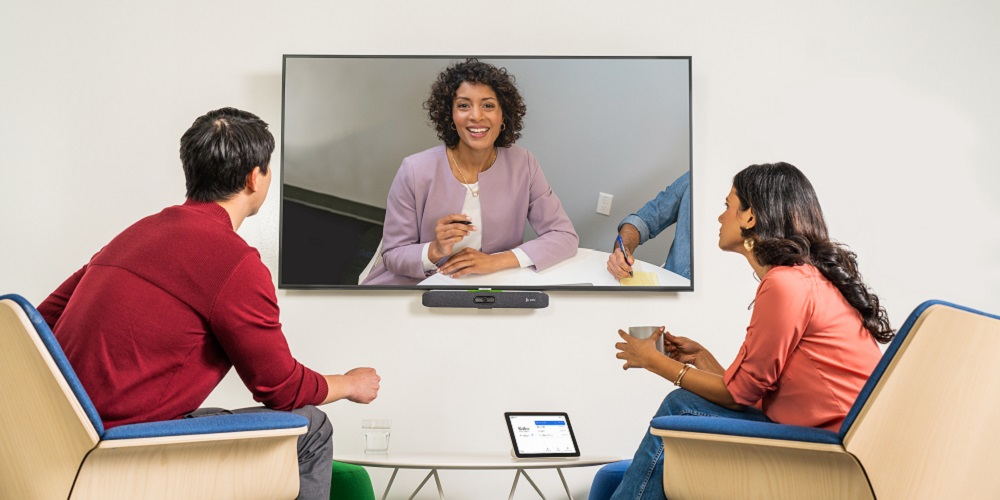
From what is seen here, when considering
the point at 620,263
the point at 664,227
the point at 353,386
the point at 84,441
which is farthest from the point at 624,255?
the point at 84,441

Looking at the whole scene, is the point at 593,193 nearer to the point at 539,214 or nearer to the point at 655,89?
the point at 539,214

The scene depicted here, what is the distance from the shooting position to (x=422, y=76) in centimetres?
363

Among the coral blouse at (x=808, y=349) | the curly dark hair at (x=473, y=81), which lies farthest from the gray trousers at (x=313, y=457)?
the curly dark hair at (x=473, y=81)

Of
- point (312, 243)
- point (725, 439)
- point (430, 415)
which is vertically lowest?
point (430, 415)

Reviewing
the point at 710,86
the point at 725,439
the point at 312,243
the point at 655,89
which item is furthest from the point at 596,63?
the point at 725,439

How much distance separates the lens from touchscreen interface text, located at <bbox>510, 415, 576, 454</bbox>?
9.45 ft

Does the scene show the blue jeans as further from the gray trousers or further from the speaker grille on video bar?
the speaker grille on video bar

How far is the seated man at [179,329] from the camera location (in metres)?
1.80

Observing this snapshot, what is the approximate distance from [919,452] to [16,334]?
5.42ft

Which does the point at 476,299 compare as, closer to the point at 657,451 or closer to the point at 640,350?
the point at 640,350

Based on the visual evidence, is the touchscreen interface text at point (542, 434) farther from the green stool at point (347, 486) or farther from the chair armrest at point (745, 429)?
the chair armrest at point (745, 429)

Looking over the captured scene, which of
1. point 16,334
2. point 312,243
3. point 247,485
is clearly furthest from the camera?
point 312,243

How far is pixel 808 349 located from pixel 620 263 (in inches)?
63.5

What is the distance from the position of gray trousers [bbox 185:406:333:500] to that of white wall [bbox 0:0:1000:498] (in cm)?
156
